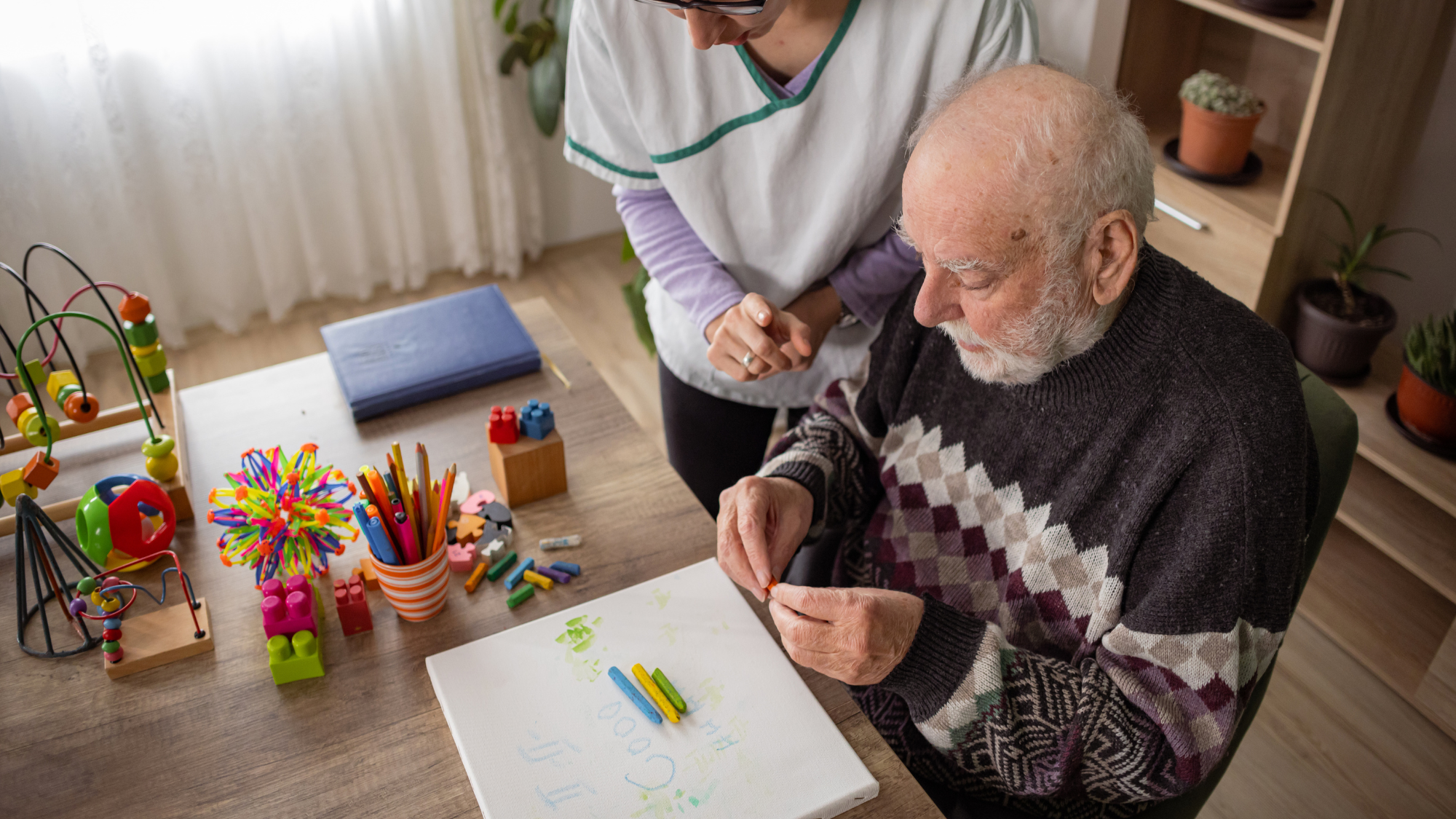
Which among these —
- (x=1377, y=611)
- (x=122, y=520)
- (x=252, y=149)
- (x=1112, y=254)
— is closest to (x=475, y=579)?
(x=122, y=520)

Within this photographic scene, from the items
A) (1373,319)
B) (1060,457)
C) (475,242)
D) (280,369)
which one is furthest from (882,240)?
(475,242)

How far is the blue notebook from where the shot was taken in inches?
56.0

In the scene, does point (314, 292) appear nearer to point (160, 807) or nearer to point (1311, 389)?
point (160, 807)

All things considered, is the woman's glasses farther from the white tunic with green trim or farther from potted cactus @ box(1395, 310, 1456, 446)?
potted cactus @ box(1395, 310, 1456, 446)

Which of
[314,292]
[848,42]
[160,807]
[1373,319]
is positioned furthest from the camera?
[314,292]

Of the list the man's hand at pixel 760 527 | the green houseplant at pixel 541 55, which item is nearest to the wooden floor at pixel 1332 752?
the man's hand at pixel 760 527

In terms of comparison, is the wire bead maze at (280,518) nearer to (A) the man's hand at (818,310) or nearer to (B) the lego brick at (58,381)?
(B) the lego brick at (58,381)

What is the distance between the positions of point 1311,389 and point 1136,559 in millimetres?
296

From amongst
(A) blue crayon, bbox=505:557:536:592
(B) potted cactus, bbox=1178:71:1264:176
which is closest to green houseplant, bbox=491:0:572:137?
(B) potted cactus, bbox=1178:71:1264:176

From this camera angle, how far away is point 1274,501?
99 centimetres

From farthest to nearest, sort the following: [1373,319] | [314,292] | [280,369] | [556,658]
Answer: [314,292] < [1373,319] < [280,369] < [556,658]

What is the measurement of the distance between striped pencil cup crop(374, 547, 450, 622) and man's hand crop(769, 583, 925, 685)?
1.19 feet

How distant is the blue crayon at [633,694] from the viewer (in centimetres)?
102

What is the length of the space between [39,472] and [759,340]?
84 cm
